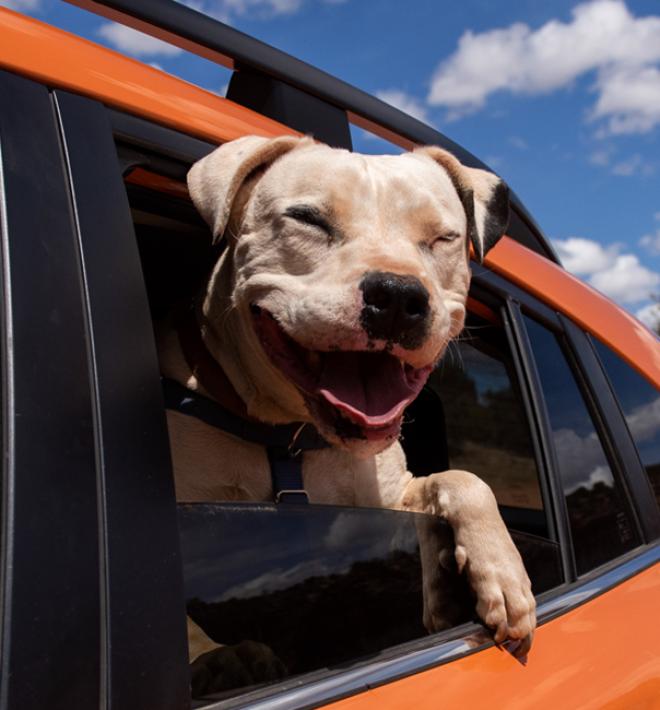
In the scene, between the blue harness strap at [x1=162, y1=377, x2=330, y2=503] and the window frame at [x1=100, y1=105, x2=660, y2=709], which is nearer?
the window frame at [x1=100, y1=105, x2=660, y2=709]

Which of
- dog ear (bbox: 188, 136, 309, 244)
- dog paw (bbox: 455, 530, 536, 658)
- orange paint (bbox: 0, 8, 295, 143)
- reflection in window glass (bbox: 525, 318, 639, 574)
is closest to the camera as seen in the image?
orange paint (bbox: 0, 8, 295, 143)

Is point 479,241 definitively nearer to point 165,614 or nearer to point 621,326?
point 621,326

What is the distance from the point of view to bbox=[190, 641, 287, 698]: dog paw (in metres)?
1.41

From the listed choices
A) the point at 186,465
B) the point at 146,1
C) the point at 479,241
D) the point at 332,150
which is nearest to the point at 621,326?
the point at 479,241

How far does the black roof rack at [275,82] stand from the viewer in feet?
6.91

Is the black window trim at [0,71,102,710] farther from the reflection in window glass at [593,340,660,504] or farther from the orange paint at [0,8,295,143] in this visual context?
the reflection in window glass at [593,340,660,504]

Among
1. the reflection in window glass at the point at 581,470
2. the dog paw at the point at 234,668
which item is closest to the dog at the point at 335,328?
the reflection in window glass at the point at 581,470

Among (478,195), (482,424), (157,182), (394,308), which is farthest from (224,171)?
(482,424)

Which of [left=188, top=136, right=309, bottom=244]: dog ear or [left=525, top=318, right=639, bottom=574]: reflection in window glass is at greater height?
[left=188, top=136, right=309, bottom=244]: dog ear

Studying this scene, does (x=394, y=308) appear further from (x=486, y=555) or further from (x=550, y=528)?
(x=550, y=528)

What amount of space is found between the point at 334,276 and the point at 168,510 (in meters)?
1.08

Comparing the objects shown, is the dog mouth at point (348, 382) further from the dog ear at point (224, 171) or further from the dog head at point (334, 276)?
the dog ear at point (224, 171)

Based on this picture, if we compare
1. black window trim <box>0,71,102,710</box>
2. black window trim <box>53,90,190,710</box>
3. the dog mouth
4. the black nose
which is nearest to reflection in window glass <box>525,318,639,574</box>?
the dog mouth

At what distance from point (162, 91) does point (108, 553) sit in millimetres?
984
